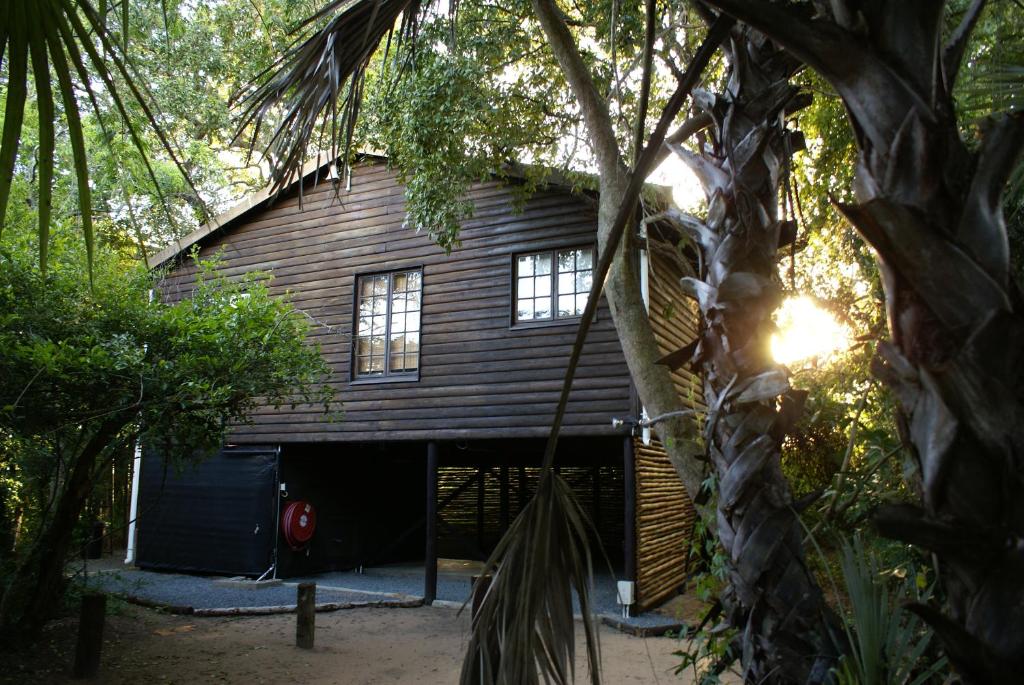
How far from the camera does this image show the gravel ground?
1014 centimetres

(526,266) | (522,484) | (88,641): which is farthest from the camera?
(522,484)

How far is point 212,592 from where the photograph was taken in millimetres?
11594

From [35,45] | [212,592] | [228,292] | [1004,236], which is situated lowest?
[212,592]

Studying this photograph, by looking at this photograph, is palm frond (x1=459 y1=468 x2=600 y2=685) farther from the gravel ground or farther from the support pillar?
the support pillar

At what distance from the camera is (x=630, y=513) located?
10.2 meters

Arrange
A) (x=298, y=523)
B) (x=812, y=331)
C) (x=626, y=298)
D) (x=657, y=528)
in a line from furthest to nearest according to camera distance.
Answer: (x=298, y=523) < (x=657, y=528) < (x=812, y=331) < (x=626, y=298)

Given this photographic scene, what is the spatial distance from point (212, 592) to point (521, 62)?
8608 millimetres

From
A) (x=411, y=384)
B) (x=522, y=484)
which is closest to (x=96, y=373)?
(x=411, y=384)

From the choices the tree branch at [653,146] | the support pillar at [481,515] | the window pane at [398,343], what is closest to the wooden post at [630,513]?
the window pane at [398,343]

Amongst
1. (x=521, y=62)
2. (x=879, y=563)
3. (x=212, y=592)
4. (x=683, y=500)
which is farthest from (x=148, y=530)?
(x=879, y=563)

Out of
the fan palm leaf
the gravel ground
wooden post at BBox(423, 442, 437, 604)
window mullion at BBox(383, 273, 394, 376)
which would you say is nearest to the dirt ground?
the gravel ground

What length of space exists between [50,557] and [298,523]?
5.70 metres

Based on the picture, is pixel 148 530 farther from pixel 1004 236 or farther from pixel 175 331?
pixel 1004 236

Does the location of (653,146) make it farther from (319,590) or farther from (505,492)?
(505,492)
